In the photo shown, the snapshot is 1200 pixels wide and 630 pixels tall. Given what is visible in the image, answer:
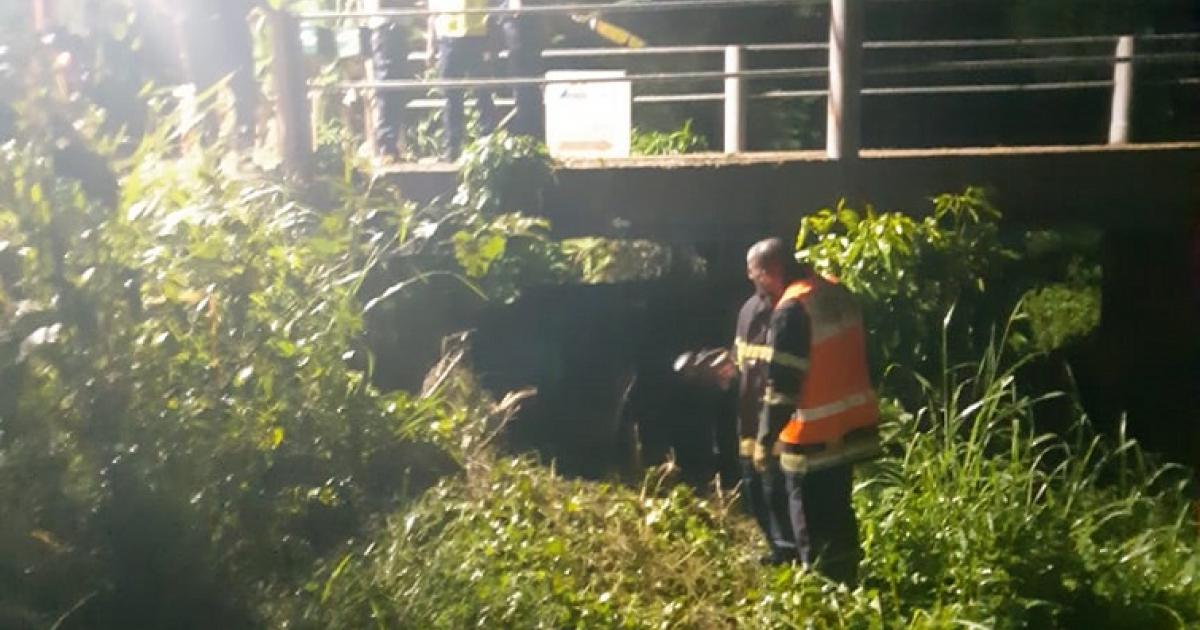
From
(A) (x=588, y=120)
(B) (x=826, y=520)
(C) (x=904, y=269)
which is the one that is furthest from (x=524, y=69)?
(B) (x=826, y=520)

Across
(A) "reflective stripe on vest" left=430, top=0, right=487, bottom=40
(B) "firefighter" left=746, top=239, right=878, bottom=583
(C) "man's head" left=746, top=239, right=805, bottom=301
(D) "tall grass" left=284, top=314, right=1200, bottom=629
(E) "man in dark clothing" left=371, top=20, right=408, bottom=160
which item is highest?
(A) "reflective stripe on vest" left=430, top=0, right=487, bottom=40

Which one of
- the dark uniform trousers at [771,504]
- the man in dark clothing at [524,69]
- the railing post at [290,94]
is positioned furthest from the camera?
the man in dark clothing at [524,69]

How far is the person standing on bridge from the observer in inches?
281

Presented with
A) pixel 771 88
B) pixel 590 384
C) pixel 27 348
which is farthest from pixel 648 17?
pixel 27 348

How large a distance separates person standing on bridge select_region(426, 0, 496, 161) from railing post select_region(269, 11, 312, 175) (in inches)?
26.2

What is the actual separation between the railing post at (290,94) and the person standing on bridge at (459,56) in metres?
0.67

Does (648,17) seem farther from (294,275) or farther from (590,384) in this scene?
(294,275)

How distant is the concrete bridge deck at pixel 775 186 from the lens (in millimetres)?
7055

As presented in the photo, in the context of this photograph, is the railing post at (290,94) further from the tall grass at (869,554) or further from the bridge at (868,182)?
the tall grass at (869,554)

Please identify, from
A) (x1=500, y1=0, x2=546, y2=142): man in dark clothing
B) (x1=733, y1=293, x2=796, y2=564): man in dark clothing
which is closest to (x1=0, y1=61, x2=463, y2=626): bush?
(x1=733, y1=293, x2=796, y2=564): man in dark clothing

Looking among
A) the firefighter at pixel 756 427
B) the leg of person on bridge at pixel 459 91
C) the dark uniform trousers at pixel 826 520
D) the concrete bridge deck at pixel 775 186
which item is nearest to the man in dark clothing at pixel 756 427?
the firefighter at pixel 756 427

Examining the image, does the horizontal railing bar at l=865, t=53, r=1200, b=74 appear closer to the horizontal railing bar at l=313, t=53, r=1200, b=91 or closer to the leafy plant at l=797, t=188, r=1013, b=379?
the horizontal railing bar at l=313, t=53, r=1200, b=91

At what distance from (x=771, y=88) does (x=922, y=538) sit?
583 centimetres

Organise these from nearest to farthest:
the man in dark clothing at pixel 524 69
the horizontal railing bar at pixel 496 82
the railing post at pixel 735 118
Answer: the horizontal railing bar at pixel 496 82 < the man in dark clothing at pixel 524 69 < the railing post at pixel 735 118
